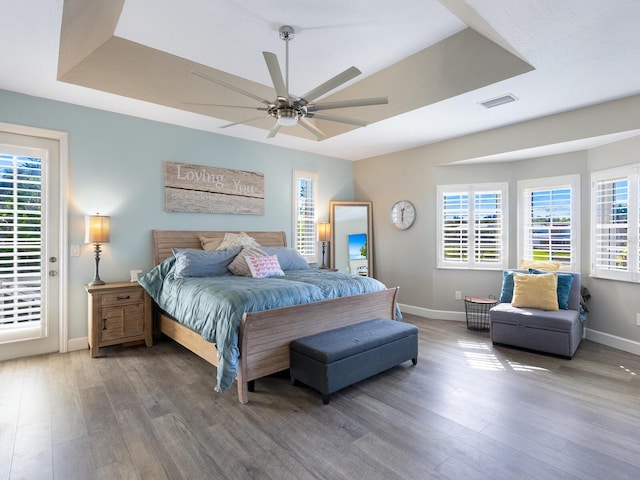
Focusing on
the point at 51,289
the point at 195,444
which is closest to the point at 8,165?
the point at 51,289

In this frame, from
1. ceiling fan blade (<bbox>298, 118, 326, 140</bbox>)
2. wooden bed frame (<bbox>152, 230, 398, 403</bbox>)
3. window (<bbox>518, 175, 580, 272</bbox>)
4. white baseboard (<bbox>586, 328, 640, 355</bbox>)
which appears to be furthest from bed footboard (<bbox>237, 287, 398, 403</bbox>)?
white baseboard (<bbox>586, 328, 640, 355</bbox>)

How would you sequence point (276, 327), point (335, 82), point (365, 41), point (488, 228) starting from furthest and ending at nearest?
point (488, 228), point (365, 41), point (276, 327), point (335, 82)

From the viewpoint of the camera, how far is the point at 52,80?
3.30m

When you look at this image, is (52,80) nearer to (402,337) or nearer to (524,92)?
(402,337)

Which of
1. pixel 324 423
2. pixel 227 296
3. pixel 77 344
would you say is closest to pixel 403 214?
pixel 227 296

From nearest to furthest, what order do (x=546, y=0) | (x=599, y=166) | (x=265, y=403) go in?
1. (x=546, y=0)
2. (x=265, y=403)
3. (x=599, y=166)

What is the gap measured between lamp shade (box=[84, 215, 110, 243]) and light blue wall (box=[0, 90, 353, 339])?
0.21m

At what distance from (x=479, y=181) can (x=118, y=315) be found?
5.17 meters

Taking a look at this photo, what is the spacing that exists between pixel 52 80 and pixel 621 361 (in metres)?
6.39

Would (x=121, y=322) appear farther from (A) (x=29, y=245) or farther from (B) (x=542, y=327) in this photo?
(B) (x=542, y=327)

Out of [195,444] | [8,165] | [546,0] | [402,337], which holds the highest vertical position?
[546,0]

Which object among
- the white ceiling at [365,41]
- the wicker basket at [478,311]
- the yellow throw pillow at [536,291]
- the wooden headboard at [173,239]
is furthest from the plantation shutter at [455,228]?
the wooden headboard at [173,239]

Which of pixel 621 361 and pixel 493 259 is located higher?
pixel 493 259

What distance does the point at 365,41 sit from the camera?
10.8ft
